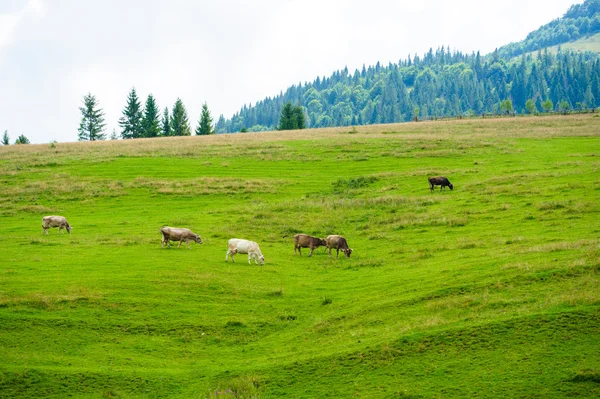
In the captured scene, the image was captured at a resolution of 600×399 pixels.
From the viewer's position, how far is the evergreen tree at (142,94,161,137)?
125312 mm

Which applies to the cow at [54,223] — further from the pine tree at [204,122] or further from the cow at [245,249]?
the pine tree at [204,122]

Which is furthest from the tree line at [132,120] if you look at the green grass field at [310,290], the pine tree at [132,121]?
the green grass field at [310,290]

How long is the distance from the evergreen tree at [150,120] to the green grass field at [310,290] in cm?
7221

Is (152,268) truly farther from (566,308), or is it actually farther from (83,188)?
(83,188)

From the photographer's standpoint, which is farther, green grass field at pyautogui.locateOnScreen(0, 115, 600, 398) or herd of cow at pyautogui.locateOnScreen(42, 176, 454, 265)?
herd of cow at pyautogui.locateOnScreen(42, 176, 454, 265)

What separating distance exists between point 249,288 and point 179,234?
9041 mm

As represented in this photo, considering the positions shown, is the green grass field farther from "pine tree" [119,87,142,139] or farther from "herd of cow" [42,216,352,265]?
"pine tree" [119,87,142,139]

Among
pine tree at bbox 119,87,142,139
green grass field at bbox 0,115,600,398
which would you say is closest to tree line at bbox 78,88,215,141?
pine tree at bbox 119,87,142,139

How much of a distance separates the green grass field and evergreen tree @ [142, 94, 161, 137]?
2843 inches

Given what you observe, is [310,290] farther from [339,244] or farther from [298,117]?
[298,117]

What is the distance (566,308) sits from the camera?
1736 cm

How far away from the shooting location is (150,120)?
126 m

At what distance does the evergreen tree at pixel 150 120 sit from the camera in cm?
12531

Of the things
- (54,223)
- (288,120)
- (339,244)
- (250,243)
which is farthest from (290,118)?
(250,243)
